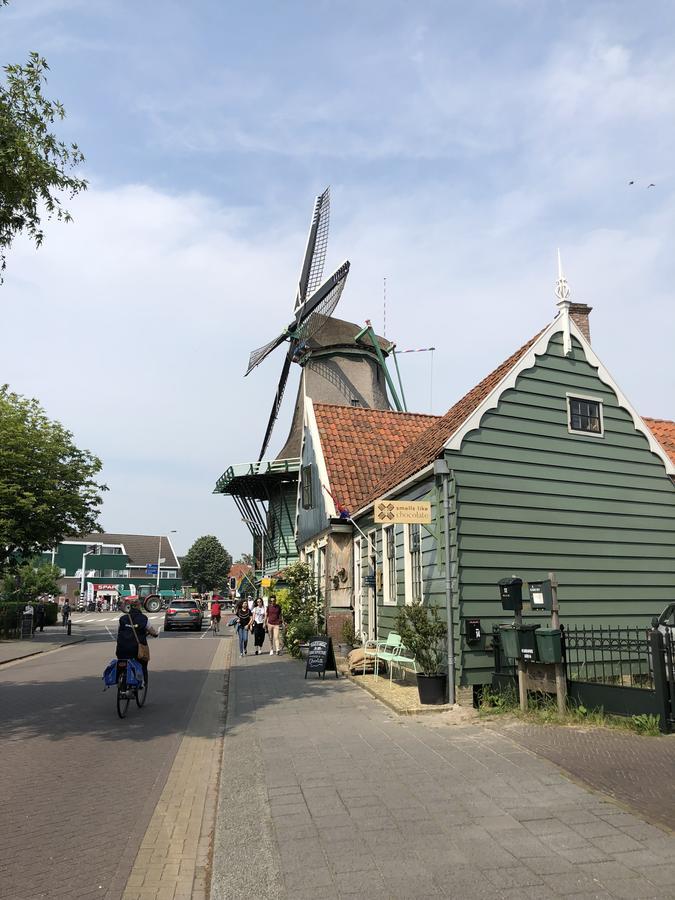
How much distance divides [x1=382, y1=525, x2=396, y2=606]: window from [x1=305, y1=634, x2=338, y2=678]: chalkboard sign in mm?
1627

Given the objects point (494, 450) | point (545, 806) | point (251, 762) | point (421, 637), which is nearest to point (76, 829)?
point (251, 762)

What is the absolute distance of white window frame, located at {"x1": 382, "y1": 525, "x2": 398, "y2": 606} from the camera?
1498 centimetres

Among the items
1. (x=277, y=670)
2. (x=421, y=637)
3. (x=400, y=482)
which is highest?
(x=400, y=482)

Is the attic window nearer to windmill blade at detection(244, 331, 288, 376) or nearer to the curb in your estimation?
the curb

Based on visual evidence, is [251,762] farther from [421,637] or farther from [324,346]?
[324,346]

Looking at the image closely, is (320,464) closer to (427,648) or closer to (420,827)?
(427,648)

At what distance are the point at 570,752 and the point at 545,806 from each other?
1.94 meters

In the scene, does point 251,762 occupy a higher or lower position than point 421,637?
lower

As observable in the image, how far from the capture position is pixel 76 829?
561 centimetres

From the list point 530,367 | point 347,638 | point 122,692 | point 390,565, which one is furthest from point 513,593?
point 347,638

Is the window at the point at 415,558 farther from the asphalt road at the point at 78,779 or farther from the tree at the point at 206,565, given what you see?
the tree at the point at 206,565

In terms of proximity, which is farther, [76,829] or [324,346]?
[324,346]

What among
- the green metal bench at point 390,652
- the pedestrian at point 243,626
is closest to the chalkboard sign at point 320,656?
the green metal bench at point 390,652

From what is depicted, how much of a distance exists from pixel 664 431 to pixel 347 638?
10.1 meters
